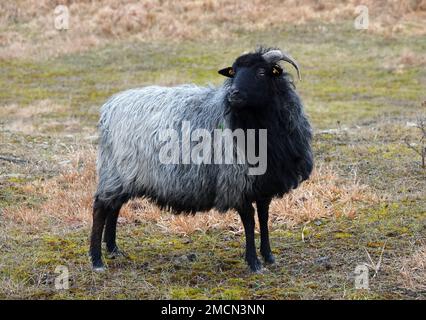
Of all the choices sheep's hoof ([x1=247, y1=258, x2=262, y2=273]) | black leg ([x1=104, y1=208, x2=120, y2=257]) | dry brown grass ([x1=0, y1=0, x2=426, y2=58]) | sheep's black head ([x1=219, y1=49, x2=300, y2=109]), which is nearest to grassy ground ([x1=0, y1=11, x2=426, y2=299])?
sheep's hoof ([x1=247, y1=258, x2=262, y2=273])

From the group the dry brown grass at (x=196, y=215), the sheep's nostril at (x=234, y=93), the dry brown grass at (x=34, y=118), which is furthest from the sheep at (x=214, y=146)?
the dry brown grass at (x=34, y=118)

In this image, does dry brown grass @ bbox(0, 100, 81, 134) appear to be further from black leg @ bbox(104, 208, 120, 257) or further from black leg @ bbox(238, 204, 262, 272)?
black leg @ bbox(238, 204, 262, 272)

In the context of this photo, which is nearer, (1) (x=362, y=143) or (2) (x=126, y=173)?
(2) (x=126, y=173)

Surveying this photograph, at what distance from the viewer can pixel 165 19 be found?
30.1 metres

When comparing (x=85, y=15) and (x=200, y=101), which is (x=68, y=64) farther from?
(x=200, y=101)

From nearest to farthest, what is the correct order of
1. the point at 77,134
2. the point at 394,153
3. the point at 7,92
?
the point at 394,153 < the point at 77,134 < the point at 7,92

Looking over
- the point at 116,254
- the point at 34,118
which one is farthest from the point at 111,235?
the point at 34,118

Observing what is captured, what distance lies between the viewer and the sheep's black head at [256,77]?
7.23 metres

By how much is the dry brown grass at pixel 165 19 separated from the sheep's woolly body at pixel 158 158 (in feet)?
67.0

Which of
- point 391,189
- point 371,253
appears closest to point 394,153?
point 391,189

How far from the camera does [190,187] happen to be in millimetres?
7496

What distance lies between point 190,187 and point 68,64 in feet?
64.9

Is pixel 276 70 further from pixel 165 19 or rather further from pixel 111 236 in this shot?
pixel 165 19

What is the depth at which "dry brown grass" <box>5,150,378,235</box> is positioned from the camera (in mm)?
9008
